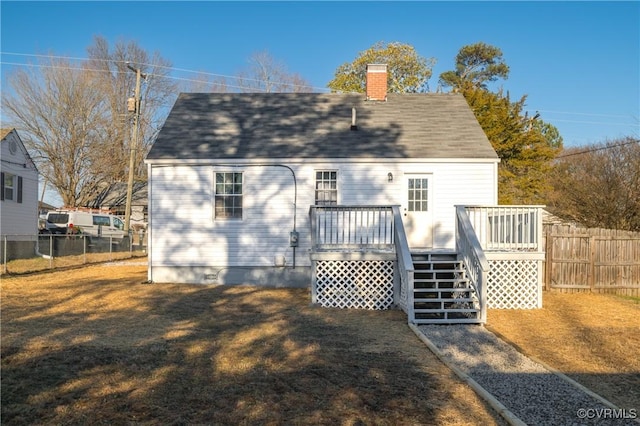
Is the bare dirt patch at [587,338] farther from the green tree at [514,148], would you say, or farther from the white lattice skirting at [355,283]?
the green tree at [514,148]

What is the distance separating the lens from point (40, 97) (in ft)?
117

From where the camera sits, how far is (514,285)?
1151 cm

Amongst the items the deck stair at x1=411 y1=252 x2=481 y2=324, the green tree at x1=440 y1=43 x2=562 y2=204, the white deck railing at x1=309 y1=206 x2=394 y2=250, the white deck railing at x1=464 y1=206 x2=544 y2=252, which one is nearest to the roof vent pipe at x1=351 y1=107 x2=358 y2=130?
the white deck railing at x1=309 y1=206 x2=394 y2=250

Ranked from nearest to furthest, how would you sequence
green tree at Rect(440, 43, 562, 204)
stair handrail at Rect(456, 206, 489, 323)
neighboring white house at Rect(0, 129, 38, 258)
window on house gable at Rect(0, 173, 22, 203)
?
stair handrail at Rect(456, 206, 489, 323)
neighboring white house at Rect(0, 129, 38, 258)
window on house gable at Rect(0, 173, 22, 203)
green tree at Rect(440, 43, 562, 204)

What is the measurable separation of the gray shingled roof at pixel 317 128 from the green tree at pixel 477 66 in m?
27.3

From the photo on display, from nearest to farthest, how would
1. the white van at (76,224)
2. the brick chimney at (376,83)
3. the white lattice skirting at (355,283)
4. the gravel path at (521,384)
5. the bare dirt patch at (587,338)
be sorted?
the gravel path at (521,384)
the bare dirt patch at (587,338)
the white lattice skirting at (355,283)
the brick chimney at (376,83)
the white van at (76,224)

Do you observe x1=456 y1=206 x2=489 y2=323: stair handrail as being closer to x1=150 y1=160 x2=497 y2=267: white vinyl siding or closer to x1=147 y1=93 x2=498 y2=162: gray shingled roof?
x1=150 y1=160 x2=497 y2=267: white vinyl siding

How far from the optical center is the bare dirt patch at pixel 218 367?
5113 millimetres

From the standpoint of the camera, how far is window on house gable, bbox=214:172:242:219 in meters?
14.6

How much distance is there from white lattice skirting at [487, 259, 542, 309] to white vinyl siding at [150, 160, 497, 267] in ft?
9.59

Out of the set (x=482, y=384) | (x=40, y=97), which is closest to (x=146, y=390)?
(x=482, y=384)

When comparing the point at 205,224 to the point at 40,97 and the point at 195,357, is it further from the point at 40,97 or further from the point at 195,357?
the point at 40,97

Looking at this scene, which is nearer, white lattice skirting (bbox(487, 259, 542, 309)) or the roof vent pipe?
white lattice skirting (bbox(487, 259, 542, 309))

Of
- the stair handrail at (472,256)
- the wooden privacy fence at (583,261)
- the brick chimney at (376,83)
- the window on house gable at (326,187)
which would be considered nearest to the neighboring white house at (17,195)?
the window on house gable at (326,187)
